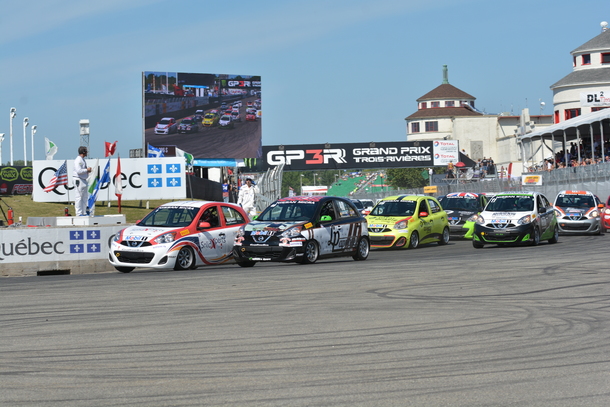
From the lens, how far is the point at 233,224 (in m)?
17.3

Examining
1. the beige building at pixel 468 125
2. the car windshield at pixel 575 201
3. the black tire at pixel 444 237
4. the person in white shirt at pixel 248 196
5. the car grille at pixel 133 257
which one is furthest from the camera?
the beige building at pixel 468 125

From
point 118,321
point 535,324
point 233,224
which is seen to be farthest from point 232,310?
point 233,224

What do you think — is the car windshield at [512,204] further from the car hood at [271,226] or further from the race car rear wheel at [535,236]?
the car hood at [271,226]

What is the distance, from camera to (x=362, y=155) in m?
68.6

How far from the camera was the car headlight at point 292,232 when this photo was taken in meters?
16.2

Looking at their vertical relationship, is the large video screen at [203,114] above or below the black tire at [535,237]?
above

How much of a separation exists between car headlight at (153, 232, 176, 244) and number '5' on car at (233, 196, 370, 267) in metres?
1.41

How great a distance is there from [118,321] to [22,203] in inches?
1508

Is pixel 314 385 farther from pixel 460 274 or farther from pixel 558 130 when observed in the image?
pixel 558 130

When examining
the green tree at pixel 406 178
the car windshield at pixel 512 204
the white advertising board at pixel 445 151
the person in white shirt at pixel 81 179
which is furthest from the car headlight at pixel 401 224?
the green tree at pixel 406 178

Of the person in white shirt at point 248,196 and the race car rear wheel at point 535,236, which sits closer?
the race car rear wheel at point 535,236

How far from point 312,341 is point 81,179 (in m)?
12.5

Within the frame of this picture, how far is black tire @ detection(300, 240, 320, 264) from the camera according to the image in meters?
16.5

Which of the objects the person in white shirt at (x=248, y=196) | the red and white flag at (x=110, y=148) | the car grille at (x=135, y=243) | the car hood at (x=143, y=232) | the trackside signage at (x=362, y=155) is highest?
the trackside signage at (x=362, y=155)
